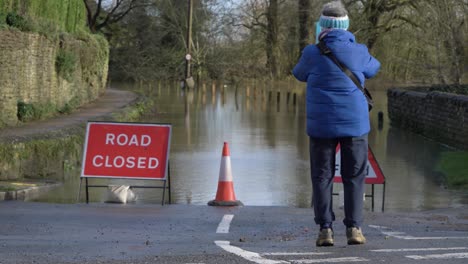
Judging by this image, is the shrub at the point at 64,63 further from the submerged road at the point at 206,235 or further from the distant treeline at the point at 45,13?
the submerged road at the point at 206,235

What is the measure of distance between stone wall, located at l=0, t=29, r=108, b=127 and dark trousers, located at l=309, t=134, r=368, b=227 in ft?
48.5

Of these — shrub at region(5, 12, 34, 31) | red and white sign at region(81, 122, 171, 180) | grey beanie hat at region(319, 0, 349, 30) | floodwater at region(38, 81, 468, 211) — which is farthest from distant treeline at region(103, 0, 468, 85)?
grey beanie hat at region(319, 0, 349, 30)

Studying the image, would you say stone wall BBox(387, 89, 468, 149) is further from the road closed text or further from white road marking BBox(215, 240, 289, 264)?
white road marking BBox(215, 240, 289, 264)

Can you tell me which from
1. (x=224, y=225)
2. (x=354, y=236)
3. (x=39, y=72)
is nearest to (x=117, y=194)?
(x=224, y=225)

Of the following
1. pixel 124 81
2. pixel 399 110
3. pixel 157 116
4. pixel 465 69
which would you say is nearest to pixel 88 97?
pixel 157 116

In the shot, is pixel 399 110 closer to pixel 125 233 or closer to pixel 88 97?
pixel 88 97

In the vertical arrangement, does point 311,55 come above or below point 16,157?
above

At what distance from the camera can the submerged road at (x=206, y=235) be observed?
7.56 metres

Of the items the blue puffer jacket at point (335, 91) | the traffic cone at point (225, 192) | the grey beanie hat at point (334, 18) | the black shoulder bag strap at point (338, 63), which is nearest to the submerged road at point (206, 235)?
the traffic cone at point (225, 192)

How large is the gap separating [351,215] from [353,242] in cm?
22

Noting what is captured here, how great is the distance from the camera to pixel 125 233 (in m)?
9.32

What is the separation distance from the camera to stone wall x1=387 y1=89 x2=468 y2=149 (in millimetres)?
24469

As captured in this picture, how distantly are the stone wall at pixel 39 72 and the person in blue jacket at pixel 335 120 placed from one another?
1474cm

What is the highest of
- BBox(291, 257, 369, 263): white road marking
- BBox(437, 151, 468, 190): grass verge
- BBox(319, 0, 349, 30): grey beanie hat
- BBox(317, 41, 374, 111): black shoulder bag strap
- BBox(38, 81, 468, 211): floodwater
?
BBox(319, 0, 349, 30): grey beanie hat
